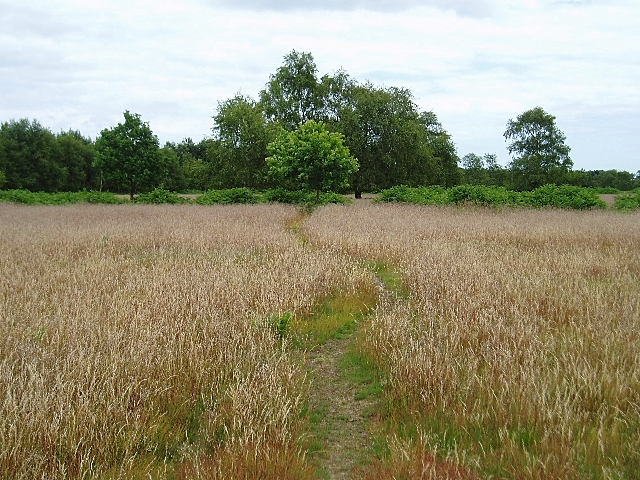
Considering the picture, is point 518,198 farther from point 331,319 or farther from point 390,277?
point 331,319

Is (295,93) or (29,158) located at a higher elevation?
(295,93)

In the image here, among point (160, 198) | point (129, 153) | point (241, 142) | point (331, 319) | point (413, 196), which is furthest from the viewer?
point (241, 142)

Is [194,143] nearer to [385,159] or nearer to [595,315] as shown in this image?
[385,159]

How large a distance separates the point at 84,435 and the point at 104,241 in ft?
31.5

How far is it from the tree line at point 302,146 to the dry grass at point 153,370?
17.7 metres

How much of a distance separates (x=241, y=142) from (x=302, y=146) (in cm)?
1470

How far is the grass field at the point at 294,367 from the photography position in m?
2.77

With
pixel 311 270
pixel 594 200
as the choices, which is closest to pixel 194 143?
pixel 594 200

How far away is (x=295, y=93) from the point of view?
141 feet

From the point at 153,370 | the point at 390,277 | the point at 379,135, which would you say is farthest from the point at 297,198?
the point at 153,370

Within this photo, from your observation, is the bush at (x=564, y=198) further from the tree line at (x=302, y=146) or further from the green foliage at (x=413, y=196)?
the tree line at (x=302, y=146)

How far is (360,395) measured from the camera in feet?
13.0

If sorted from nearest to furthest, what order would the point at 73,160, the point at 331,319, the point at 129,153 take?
the point at 331,319, the point at 129,153, the point at 73,160

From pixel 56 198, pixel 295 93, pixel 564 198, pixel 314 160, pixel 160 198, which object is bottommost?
pixel 56 198
